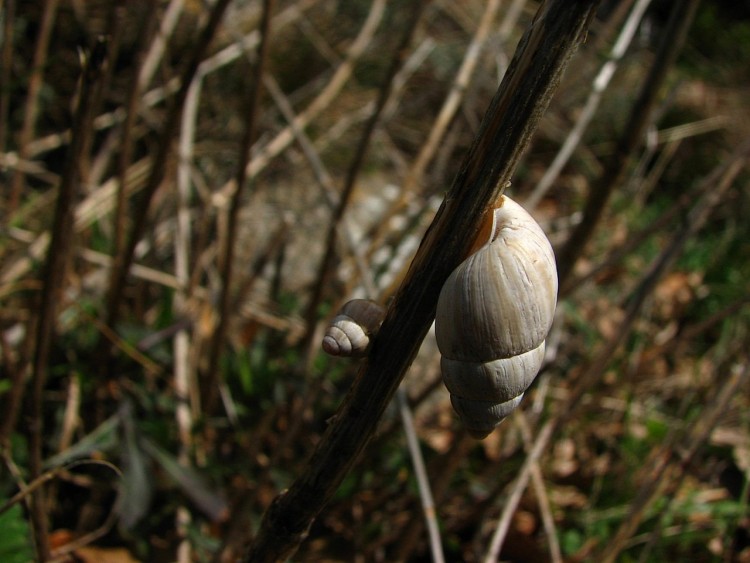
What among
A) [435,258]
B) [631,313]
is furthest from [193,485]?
[435,258]

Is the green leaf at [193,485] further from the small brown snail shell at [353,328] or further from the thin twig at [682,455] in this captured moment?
the small brown snail shell at [353,328]

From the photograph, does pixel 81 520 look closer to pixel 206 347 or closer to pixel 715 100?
pixel 206 347

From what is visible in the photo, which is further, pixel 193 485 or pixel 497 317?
pixel 193 485

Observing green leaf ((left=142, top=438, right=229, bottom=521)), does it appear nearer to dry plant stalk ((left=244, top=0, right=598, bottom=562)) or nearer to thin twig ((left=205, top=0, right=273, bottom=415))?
thin twig ((left=205, top=0, right=273, bottom=415))

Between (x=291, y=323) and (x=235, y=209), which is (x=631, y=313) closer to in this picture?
(x=235, y=209)

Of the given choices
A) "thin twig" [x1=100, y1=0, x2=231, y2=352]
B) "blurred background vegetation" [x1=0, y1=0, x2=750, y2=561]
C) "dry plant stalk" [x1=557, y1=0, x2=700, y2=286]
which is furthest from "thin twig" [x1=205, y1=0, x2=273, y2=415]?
"dry plant stalk" [x1=557, y1=0, x2=700, y2=286]

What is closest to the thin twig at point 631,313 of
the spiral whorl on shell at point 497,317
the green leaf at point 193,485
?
the green leaf at point 193,485

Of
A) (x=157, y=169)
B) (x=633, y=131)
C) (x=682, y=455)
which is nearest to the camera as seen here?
(x=633, y=131)
